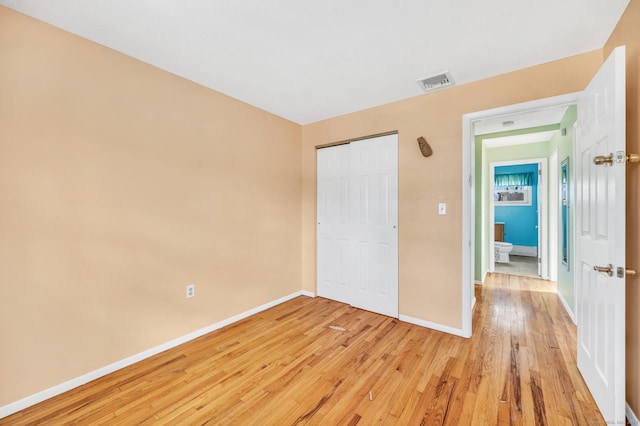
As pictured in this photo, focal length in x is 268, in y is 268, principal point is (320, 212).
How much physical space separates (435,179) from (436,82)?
921mm

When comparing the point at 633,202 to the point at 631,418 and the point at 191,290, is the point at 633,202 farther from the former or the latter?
the point at 191,290

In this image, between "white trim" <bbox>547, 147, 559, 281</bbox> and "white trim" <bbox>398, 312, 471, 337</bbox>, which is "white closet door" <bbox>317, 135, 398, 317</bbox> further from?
"white trim" <bbox>547, 147, 559, 281</bbox>

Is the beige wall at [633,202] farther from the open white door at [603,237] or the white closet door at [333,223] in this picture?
the white closet door at [333,223]

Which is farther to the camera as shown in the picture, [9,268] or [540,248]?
[540,248]

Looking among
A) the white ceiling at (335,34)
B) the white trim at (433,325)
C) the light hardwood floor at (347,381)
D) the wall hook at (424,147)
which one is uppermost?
the white ceiling at (335,34)

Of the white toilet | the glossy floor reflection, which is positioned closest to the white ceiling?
the glossy floor reflection

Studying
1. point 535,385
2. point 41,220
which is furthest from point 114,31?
point 535,385

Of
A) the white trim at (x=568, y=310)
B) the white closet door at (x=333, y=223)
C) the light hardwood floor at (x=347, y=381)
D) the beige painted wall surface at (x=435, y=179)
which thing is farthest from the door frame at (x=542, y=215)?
the white closet door at (x=333, y=223)

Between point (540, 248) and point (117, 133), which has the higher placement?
point (117, 133)

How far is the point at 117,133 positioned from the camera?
207cm

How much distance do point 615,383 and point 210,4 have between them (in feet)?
9.87

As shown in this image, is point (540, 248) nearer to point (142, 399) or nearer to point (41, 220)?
point (142, 399)

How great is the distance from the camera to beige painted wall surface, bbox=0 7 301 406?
166 cm

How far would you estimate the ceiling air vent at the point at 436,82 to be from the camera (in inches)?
95.0
